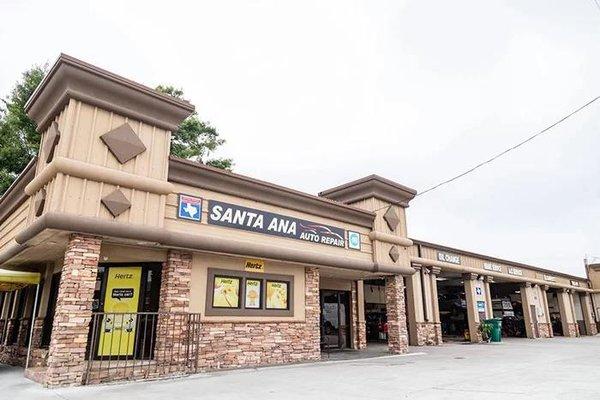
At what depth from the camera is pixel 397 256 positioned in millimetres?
16641

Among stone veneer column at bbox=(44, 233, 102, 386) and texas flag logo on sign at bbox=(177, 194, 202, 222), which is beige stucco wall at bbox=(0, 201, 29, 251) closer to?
stone veneer column at bbox=(44, 233, 102, 386)

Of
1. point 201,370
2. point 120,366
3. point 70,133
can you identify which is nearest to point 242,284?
point 201,370

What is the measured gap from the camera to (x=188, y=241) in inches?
412

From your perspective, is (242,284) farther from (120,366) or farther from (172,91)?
(172,91)

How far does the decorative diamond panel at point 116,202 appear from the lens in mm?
9234

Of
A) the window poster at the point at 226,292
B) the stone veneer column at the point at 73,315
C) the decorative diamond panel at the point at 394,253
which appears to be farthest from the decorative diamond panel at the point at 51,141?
the decorative diamond panel at the point at 394,253

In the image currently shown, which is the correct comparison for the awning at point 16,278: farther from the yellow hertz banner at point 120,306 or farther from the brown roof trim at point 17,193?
the yellow hertz banner at point 120,306

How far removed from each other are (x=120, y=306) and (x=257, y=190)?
4.97 meters

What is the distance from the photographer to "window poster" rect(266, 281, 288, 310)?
1276 centimetres

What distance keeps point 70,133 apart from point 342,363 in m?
9.81

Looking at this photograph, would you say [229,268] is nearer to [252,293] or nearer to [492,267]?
[252,293]

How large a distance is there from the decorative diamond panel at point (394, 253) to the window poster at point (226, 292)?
7.00 metres

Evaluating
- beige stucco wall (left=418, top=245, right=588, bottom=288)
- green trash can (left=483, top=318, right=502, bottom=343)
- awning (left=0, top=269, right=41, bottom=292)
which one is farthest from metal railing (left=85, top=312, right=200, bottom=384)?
green trash can (left=483, top=318, right=502, bottom=343)

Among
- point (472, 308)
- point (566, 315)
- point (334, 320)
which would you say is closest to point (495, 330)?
point (472, 308)
